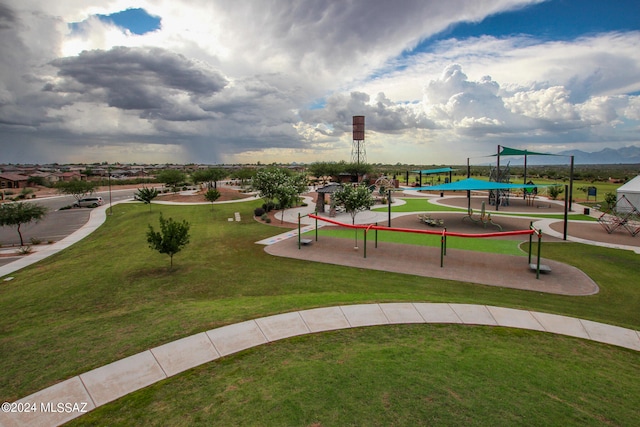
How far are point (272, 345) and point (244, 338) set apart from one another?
0.83 meters

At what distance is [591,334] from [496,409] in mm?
5845

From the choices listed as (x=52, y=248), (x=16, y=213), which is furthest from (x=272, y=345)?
(x=16, y=213)

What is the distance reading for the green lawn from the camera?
19.6 ft

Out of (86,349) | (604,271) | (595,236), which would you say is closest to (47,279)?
(86,349)

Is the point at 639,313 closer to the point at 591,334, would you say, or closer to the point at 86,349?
the point at 591,334

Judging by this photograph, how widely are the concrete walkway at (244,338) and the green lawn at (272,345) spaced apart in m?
0.37

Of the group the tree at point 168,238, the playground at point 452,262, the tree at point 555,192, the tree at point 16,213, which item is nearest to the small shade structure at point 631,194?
the playground at point 452,262

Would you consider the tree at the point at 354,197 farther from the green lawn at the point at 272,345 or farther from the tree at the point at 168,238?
the tree at the point at 168,238

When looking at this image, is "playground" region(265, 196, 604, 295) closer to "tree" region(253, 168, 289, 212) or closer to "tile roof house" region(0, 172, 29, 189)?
"tree" region(253, 168, 289, 212)

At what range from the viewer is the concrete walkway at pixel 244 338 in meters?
6.30

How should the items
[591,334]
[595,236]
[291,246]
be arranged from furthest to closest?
[595,236] → [291,246] → [591,334]

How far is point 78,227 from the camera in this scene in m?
Result: 32.5

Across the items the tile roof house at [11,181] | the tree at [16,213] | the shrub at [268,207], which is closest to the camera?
the tree at [16,213]

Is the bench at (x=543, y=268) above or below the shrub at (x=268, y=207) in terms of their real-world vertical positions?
below
